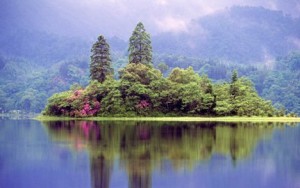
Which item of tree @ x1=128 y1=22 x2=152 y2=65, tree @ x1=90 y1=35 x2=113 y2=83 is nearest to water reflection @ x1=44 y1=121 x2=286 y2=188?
tree @ x1=90 y1=35 x2=113 y2=83

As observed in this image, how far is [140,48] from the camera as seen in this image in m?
64.0

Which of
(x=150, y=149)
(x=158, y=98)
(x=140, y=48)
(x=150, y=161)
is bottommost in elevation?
(x=150, y=161)

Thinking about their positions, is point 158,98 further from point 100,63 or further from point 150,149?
point 150,149

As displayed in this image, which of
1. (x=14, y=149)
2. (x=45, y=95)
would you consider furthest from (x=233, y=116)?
(x=45, y=95)

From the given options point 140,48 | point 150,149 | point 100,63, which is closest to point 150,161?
point 150,149

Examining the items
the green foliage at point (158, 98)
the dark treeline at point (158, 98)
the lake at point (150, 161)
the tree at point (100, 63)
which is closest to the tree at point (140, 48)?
the dark treeline at point (158, 98)

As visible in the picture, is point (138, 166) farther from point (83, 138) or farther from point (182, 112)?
point (182, 112)

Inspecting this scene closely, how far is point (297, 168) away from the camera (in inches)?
790

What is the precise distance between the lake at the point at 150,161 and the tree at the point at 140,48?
1313 inches

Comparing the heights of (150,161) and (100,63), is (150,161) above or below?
below

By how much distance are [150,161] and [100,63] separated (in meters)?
43.2

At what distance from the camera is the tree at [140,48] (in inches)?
2504

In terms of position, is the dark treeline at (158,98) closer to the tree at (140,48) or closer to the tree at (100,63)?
the tree at (100,63)

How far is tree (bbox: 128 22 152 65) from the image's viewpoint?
6359 cm
